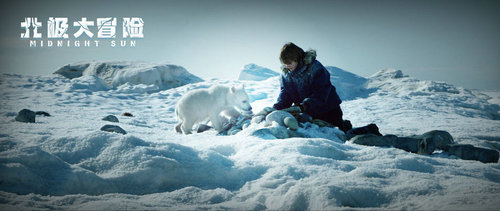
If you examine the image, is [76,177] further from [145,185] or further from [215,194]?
[215,194]

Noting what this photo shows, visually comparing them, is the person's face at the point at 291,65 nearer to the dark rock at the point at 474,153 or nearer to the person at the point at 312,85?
the person at the point at 312,85

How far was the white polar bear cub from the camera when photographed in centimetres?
531

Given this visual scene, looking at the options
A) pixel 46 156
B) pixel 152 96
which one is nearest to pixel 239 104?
pixel 46 156

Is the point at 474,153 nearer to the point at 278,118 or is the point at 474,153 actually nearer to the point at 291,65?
the point at 278,118

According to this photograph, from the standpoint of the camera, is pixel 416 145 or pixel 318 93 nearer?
pixel 416 145

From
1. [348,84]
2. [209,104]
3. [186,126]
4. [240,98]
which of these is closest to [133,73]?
[348,84]

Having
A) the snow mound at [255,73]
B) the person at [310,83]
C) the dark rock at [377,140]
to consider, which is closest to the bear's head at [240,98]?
the person at [310,83]

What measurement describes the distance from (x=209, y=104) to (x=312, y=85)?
203cm

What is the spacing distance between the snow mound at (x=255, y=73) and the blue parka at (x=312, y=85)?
701 inches

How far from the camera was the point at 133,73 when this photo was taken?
59.8ft

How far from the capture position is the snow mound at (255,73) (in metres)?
22.9

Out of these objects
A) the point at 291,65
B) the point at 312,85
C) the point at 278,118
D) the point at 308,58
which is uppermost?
the point at 308,58

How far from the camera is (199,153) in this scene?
2.46 meters

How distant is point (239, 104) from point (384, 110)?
5.74m
